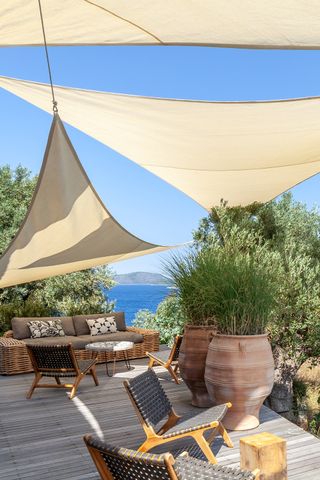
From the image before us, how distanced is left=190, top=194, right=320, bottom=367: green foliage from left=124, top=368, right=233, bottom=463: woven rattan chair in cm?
308

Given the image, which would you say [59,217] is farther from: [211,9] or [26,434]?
[211,9]

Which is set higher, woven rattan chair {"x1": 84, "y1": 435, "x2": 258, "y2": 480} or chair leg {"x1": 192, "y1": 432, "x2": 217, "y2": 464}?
woven rattan chair {"x1": 84, "y1": 435, "x2": 258, "y2": 480}

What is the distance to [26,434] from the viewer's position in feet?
14.5

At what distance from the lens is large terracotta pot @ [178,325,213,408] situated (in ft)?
16.1

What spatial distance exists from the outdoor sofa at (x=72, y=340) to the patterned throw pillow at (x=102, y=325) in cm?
11

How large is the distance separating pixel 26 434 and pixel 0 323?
712 cm

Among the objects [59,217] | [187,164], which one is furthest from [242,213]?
[59,217]

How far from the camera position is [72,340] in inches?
321

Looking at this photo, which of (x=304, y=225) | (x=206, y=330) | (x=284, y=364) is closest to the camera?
(x=206, y=330)

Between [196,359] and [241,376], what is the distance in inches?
30.2

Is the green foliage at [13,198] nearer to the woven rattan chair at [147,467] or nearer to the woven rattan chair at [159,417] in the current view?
the woven rattan chair at [159,417]

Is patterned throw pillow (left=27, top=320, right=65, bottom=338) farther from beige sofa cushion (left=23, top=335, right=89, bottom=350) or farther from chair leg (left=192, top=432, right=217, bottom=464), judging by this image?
chair leg (left=192, top=432, right=217, bottom=464)

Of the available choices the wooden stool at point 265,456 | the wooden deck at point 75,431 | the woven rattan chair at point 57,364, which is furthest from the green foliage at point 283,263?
the wooden stool at point 265,456

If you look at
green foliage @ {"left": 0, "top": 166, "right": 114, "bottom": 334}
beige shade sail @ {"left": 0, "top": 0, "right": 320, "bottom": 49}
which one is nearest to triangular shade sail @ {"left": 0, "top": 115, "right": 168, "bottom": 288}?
beige shade sail @ {"left": 0, "top": 0, "right": 320, "bottom": 49}
